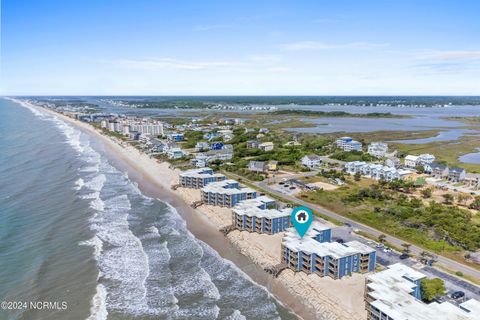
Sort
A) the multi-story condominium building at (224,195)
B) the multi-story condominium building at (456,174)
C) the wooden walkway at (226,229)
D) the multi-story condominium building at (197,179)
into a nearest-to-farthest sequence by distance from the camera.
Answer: the wooden walkway at (226,229)
the multi-story condominium building at (224,195)
the multi-story condominium building at (197,179)
the multi-story condominium building at (456,174)

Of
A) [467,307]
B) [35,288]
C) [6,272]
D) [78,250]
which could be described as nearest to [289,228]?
[467,307]

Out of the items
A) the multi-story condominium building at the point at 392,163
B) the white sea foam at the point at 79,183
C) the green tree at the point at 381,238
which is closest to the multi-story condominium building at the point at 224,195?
the green tree at the point at 381,238

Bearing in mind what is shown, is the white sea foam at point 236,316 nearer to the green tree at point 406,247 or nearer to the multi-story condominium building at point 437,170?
the green tree at point 406,247

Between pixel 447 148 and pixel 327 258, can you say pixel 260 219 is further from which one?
pixel 447 148

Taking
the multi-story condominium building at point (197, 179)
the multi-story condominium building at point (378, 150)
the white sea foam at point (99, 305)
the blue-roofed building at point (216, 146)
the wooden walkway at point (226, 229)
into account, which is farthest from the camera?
the blue-roofed building at point (216, 146)

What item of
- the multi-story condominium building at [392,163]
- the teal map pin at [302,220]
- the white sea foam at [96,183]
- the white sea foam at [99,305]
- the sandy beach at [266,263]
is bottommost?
the white sea foam at [99,305]

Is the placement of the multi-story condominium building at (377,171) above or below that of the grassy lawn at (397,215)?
above

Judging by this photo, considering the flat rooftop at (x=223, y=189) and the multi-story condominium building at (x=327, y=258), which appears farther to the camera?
the flat rooftop at (x=223, y=189)

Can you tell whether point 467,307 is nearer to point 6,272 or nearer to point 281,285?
point 281,285
